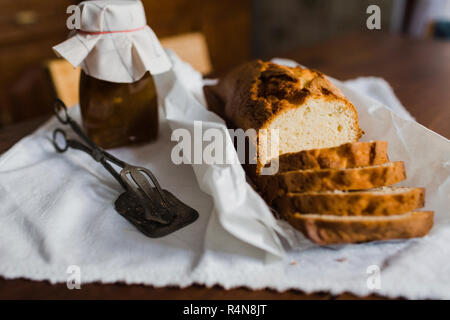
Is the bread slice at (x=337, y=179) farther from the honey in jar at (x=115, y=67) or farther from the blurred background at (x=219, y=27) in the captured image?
the blurred background at (x=219, y=27)

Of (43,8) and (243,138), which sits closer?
(243,138)

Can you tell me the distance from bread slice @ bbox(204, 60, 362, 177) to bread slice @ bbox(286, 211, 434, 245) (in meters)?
0.27

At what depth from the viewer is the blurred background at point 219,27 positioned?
2.62 meters

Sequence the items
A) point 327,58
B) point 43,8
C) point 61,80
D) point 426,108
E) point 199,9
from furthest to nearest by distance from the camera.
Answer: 1. point 199,9
2. point 43,8
3. point 327,58
4. point 61,80
5. point 426,108

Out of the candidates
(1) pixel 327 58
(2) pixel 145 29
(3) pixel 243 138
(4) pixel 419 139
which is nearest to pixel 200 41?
(1) pixel 327 58

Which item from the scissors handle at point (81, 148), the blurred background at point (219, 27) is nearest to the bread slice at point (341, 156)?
the scissors handle at point (81, 148)

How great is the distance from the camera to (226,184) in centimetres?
89

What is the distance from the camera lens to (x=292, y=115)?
106cm

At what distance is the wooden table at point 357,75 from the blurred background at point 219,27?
167 millimetres

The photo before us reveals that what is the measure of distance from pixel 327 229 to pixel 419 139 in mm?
494

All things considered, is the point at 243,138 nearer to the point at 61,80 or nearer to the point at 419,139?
the point at 419,139

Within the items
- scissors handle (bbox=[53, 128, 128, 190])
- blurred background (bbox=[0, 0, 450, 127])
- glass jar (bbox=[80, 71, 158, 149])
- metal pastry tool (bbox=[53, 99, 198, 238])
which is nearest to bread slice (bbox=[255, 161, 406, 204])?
metal pastry tool (bbox=[53, 99, 198, 238])

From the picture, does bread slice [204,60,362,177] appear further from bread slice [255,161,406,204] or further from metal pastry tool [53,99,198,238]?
metal pastry tool [53,99,198,238]

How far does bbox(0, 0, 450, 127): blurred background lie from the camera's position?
2621 mm
